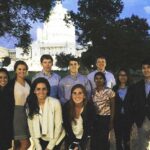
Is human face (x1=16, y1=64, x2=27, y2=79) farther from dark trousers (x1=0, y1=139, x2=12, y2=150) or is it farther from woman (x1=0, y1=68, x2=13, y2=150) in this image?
dark trousers (x1=0, y1=139, x2=12, y2=150)

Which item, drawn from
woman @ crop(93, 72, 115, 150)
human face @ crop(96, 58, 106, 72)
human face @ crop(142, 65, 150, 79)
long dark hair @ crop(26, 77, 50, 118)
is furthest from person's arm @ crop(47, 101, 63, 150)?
human face @ crop(96, 58, 106, 72)

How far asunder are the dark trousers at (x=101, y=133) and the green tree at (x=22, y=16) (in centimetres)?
1572

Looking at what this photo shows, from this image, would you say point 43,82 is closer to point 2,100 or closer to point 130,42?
point 2,100

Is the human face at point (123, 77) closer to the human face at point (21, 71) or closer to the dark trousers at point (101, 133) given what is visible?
the dark trousers at point (101, 133)

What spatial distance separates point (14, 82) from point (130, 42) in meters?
37.7

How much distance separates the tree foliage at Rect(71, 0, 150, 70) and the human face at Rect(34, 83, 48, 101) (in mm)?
35625

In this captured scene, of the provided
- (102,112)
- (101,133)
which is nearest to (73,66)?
(102,112)

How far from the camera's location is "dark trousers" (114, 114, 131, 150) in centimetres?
869

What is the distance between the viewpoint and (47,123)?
618 cm

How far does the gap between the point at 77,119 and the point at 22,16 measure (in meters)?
18.4

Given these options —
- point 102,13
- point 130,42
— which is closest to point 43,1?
point 130,42

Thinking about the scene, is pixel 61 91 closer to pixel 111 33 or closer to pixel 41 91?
pixel 41 91

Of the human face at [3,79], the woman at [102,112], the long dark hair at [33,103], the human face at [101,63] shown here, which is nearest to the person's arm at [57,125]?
the long dark hair at [33,103]

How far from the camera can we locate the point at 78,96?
255 inches
